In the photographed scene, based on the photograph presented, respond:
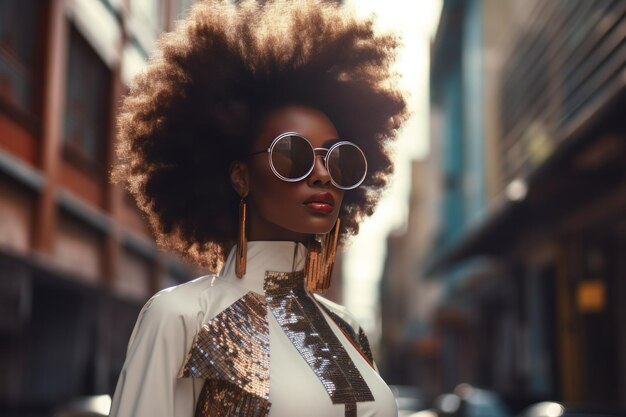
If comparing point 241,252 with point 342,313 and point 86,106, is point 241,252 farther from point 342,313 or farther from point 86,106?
point 86,106

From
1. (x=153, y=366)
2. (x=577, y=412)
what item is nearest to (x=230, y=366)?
(x=153, y=366)

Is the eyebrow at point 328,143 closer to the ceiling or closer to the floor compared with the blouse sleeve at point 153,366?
closer to the ceiling

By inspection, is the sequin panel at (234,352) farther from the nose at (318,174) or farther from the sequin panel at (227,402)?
the nose at (318,174)

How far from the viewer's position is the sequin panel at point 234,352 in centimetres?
209

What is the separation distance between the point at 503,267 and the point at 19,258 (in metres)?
13.8

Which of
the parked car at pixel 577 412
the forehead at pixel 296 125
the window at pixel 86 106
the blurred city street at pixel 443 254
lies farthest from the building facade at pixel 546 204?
the forehead at pixel 296 125

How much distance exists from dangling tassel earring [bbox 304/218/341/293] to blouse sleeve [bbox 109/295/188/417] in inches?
18.7

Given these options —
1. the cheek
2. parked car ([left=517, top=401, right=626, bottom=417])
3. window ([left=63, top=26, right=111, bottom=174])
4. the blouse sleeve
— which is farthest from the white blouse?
window ([left=63, top=26, right=111, bottom=174])

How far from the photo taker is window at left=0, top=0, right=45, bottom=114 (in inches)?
422

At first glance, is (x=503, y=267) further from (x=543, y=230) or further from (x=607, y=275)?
(x=607, y=275)

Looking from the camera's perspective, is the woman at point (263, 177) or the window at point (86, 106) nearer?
the woman at point (263, 177)

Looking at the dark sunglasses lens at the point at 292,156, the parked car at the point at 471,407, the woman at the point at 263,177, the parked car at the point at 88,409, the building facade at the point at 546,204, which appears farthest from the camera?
the building facade at the point at 546,204

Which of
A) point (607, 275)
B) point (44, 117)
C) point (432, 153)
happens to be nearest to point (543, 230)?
point (607, 275)

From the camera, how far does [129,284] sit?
16891 mm
